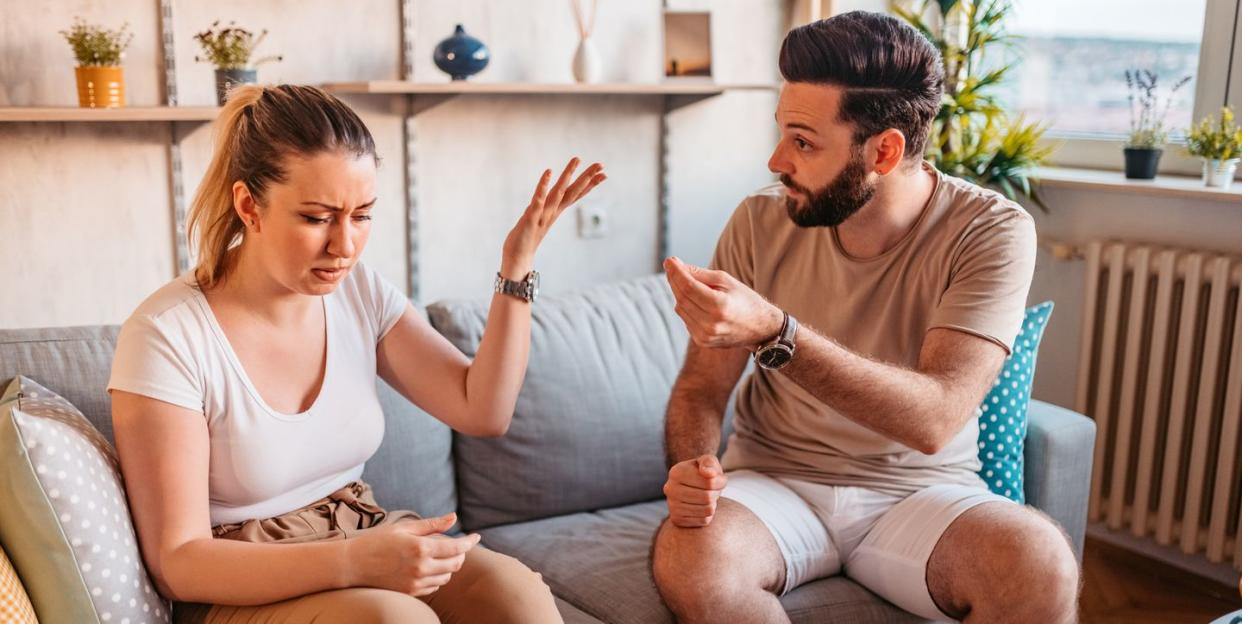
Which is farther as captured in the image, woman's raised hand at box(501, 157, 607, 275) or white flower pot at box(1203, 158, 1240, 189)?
white flower pot at box(1203, 158, 1240, 189)

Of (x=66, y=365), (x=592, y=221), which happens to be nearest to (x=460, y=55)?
(x=592, y=221)

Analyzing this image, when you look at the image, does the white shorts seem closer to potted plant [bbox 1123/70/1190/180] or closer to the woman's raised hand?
the woman's raised hand

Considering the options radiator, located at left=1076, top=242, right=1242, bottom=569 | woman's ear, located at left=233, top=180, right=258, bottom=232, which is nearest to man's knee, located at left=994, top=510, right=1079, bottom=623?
woman's ear, located at left=233, top=180, right=258, bottom=232

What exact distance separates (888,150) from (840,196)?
11cm

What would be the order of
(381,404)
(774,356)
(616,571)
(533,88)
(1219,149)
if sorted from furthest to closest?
(533,88) → (1219,149) → (381,404) → (616,571) → (774,356)

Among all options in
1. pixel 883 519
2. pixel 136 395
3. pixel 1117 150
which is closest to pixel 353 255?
pixel 136 395

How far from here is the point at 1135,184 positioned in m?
2.71

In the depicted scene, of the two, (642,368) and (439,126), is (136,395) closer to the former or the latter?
(642,368)

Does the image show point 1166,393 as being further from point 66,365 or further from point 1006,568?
point 66,365

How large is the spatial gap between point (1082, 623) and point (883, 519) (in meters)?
1.09

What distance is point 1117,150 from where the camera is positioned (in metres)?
3.06

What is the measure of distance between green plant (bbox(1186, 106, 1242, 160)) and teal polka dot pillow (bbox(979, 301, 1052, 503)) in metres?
0.91

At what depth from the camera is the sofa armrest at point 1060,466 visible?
2117mm

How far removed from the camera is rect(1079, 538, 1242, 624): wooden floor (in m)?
2.60
